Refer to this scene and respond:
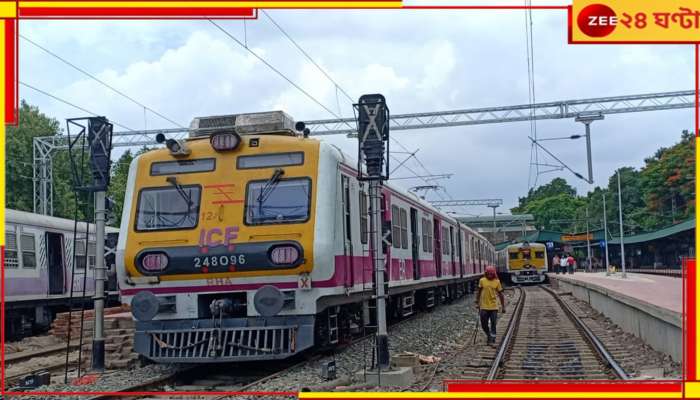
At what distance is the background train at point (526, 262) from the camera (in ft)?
135

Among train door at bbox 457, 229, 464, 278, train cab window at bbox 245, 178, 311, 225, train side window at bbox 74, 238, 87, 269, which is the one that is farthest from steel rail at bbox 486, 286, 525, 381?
train side window at bbox 74, 238, 87, 269

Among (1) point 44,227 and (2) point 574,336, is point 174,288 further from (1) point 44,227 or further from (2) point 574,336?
(1) point 44,227

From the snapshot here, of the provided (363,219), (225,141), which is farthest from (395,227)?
(225,141)

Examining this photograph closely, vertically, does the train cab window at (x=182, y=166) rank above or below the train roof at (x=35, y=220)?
above

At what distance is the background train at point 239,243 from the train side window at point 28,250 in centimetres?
808

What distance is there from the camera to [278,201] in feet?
31.9

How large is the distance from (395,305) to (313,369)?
6608 mm

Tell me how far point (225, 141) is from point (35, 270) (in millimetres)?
9797

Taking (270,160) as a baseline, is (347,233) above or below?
below

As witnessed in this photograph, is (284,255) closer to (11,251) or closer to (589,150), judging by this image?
(11,251)

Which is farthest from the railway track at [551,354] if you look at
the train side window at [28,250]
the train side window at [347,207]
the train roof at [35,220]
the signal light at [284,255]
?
the train roof at [35,220]

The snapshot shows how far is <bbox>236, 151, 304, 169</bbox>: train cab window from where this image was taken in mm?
9883

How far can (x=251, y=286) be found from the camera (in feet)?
30.9

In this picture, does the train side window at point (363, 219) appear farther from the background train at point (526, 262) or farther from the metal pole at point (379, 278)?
the background train at point (526, 262)
